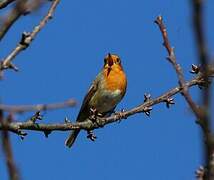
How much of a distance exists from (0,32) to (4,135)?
1.14 meters

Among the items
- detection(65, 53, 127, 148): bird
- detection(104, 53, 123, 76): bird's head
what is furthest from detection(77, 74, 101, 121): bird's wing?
detection(104, 53, 123, 76): bird's head

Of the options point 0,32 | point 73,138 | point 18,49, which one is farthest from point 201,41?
point 73,138

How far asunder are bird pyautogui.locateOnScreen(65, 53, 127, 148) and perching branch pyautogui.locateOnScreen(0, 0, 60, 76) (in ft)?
23.5

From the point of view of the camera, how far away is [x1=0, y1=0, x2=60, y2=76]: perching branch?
231 centimetres

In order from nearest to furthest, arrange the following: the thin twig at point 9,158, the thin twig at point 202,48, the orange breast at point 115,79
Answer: the thin twig at point 202,48 < the thin twig at point 9,158 < the orange breast at point 115,79

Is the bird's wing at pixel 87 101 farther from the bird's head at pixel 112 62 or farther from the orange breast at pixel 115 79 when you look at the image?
the bird's head at pixel 112 62

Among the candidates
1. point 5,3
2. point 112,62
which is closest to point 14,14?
point 5,3

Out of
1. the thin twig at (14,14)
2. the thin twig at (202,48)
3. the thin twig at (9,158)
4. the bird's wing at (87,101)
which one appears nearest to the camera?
the thin twig at (202,48)

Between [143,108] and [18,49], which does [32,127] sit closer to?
[143,108]

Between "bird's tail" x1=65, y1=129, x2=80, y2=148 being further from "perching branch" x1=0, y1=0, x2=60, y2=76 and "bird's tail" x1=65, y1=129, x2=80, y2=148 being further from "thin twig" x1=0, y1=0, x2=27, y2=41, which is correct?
"thin twig" x1=0, y1=0, x2=27, y2=41

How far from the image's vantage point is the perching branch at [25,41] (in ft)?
7.56

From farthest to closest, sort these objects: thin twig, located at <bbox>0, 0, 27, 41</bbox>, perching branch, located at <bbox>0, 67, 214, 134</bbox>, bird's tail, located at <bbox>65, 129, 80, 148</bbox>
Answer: bird's tail, located at <bbox>65, 129, 80, 148</bbox> < perching branch, located at <bbox>0, 67, 214, 134</bbox> < thin twig, located at <bbox>0, 0, 27, 41</bbox>

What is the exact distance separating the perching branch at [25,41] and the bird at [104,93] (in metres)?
7.15

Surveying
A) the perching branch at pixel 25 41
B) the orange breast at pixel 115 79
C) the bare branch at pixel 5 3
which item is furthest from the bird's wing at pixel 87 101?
the perching branch at pixel 25 41
